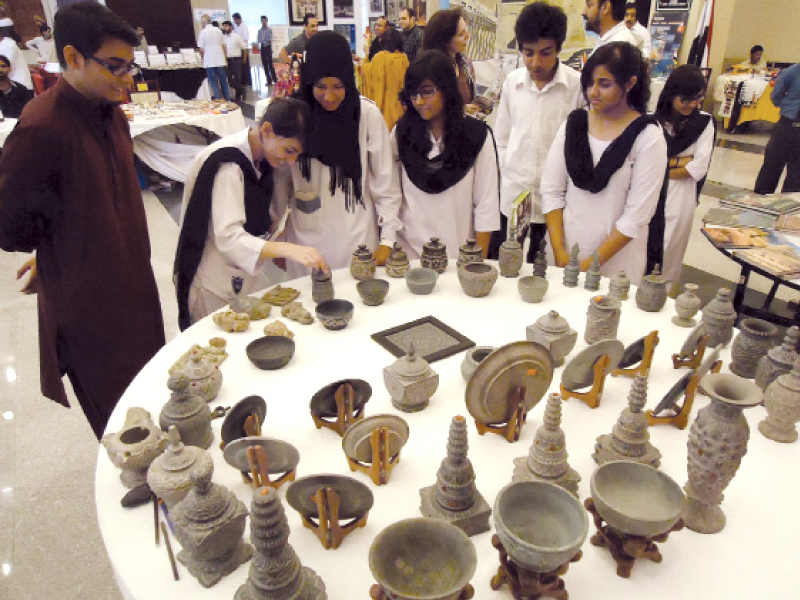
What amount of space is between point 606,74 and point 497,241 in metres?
1.03

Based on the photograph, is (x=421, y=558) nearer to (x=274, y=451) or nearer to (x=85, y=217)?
(x=274, y=451)

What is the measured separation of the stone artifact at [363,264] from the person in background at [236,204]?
0.25 meters

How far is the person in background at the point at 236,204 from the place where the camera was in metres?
2.12

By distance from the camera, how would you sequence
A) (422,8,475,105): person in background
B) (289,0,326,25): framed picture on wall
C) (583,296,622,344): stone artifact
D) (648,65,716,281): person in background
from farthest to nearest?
(289,0,326,25): framed picture on wall < (422,8,475,105): person in background < (648,65,716,281): person in background < (583,296,622,344): stone artifact

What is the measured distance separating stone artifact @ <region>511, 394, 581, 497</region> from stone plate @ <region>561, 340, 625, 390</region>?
1.15 ft

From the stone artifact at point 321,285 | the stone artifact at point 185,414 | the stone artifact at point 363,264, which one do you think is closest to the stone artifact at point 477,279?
the stone artifact at point 363,264

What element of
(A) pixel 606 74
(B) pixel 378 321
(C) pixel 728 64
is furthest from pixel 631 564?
(C) pixel 728 64

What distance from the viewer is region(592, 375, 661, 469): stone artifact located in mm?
1356

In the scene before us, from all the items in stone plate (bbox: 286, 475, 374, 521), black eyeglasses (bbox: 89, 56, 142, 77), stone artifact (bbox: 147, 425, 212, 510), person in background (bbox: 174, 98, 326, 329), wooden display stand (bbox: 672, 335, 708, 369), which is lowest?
wooden display stand (bbox: 672, 335, 708, 369)

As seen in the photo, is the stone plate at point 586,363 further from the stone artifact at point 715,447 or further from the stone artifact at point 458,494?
the stone artifact at point 458,494

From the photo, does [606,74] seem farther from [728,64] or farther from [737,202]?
[728,64]

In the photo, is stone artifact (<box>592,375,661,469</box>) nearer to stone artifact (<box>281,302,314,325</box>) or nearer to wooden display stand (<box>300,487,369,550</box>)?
wooden display stand (<box>300,487,369,550</box>)

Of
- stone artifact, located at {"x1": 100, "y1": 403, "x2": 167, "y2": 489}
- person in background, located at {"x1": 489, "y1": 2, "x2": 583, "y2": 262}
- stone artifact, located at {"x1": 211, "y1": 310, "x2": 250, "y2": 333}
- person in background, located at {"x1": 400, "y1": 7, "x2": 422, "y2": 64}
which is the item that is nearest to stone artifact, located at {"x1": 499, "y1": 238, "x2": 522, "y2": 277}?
person in background, located at {"x1": 489, "y1": 2, "x2": 583, "y2": 262}

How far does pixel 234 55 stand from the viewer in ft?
37.6
